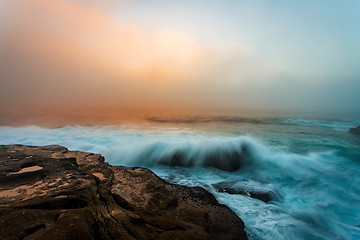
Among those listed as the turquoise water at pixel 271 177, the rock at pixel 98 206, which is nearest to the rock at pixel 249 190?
the turquoise water at pixel 271 177

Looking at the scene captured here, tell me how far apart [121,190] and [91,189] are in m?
0.73

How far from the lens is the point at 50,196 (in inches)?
121

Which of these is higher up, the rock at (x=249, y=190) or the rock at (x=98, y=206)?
the rock at (x=98, y=206)

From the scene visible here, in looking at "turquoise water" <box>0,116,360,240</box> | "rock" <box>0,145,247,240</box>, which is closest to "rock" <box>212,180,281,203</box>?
"turquoise water" <box>0,116,360,240</box>

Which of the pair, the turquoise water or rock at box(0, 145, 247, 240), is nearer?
rock at box(0, 145, 247, 240)

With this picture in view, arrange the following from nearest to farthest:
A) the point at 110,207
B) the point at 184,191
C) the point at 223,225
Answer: the point at 110,207 → the point at 223,225 → the point at 184,191

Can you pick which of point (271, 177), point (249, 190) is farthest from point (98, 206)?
point (271, 177)

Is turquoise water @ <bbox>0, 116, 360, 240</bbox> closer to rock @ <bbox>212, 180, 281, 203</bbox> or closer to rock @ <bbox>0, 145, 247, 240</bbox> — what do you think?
rock @ <bbox>212, 180, 281, 203</bbox>

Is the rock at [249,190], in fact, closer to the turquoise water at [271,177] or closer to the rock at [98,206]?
the turquoise water at [271,177]

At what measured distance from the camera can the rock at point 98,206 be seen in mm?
2400

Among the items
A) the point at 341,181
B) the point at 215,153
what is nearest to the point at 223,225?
the point at 215,153

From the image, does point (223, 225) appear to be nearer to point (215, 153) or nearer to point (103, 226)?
point (103, 226)

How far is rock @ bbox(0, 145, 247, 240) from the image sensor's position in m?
2.40

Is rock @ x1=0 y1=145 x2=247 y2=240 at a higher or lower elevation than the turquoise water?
higher
